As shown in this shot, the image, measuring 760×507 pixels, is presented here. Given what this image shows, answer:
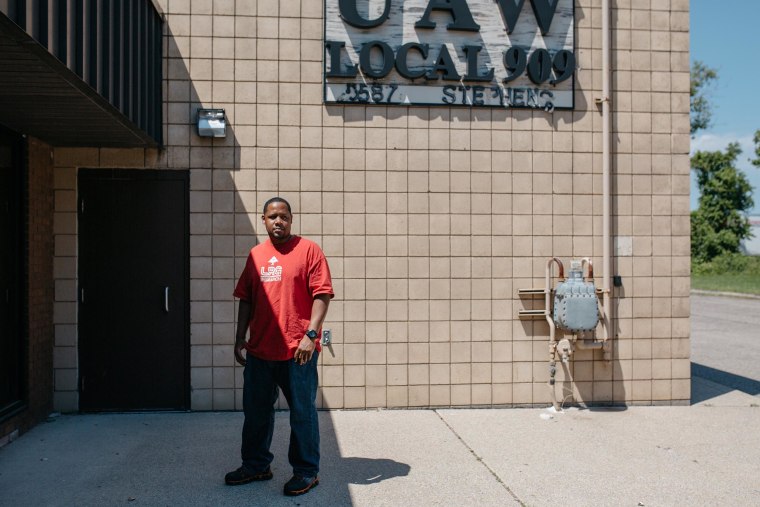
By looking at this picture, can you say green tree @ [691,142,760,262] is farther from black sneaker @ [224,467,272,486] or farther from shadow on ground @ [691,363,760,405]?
black sneaker @ [224,467,272,486]

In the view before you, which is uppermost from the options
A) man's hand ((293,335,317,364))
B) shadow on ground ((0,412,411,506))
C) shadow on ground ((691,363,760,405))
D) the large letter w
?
the large letter w

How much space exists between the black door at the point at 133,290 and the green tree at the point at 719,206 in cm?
4175

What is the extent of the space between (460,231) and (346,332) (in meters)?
1.51

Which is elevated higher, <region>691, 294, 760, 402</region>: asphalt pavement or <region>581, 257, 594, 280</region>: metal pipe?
<region>581, 257, 594, 280</region>: metal pipe

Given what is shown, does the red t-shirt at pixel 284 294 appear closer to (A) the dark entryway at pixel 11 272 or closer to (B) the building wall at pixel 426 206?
(B) the building wall at pixel 426 206

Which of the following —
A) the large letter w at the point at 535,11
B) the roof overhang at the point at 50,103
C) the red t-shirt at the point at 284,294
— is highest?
the large letter w at the point at 535,11

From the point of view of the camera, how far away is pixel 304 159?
265 inches

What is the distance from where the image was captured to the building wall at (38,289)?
235 inches

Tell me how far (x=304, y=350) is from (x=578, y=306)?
3.13 metres

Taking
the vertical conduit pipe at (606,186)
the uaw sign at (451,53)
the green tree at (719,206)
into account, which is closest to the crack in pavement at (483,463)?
the vertical conduit pipe at (606,186)

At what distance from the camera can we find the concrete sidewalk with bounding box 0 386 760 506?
4.49m

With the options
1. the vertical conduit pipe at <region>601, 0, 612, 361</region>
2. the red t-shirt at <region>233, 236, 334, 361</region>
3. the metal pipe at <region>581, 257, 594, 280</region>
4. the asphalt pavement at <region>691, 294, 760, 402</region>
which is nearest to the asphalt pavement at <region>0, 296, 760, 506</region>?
the vertical conduit pipe at <region>601, 0, 612, 361</region>

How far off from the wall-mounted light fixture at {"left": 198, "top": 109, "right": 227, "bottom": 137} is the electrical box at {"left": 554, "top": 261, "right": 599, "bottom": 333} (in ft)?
11.8

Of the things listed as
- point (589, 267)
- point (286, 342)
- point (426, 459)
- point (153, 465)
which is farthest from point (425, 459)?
point (589, 267)
